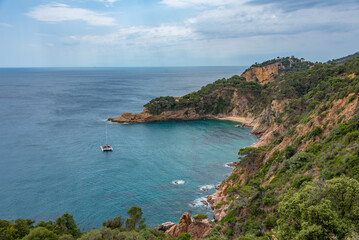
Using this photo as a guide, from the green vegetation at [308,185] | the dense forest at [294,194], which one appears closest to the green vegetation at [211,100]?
the dense forest at [294,194]

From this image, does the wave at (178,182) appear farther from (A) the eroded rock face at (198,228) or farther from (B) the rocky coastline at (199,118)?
(A) the eroded rock face at (198,228)

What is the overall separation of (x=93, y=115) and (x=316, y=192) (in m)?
93.4

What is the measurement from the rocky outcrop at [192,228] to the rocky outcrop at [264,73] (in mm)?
108144

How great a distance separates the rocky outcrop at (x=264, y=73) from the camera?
12812 centimetres

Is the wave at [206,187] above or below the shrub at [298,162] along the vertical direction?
below

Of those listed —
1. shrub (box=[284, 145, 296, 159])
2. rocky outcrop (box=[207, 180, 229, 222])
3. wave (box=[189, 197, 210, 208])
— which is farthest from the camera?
wave (box=[189, 197, 210, 208])

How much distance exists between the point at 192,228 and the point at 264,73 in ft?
374

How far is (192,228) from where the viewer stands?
104 ft

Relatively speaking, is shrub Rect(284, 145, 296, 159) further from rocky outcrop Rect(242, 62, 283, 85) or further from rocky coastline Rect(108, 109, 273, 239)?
rocky outcrop Rect(242, 62, 283, 85)

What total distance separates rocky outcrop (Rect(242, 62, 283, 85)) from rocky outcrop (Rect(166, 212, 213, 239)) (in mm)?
108144

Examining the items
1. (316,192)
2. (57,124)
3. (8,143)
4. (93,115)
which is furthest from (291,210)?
(93,115)

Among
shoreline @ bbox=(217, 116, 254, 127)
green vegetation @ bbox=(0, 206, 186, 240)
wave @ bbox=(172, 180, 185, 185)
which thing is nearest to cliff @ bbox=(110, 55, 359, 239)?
wave @ bbox=(172, 180, 185, 185)

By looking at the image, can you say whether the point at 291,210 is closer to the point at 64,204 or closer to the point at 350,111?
the point at 350,111

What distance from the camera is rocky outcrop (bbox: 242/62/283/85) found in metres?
128
